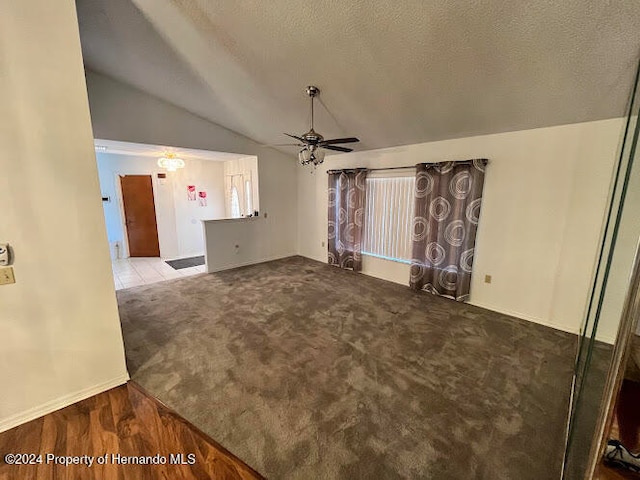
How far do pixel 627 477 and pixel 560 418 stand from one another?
1.24 metres

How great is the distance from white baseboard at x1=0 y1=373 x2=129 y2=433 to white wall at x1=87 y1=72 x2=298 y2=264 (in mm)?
3174

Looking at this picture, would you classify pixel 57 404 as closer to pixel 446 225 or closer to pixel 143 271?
pixel 143 271

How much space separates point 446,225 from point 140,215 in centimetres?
627

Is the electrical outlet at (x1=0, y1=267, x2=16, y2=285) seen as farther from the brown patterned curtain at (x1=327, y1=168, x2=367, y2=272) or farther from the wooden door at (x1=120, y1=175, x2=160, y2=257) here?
the wooden door at (x1=120, y1=175, x2=160, y2=257)

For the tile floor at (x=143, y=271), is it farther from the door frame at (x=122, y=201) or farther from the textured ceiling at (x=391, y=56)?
the textured ceiling at (x=391, y=56)

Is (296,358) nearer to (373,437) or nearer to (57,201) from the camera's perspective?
(373,437)

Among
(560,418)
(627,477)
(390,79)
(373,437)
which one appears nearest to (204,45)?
(390,79)

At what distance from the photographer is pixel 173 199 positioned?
6297mm

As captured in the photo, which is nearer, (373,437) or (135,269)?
(373,437)

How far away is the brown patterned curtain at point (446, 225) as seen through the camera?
3555 millimetres

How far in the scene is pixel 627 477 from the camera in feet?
3.05

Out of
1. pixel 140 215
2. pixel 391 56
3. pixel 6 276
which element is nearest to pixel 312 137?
pixel 391 56

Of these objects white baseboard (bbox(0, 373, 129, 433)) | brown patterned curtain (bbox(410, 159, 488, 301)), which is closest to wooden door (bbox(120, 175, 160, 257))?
white baseboard (bbox(0, 373, 129, 433))

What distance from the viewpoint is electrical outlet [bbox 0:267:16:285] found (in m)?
1.65
